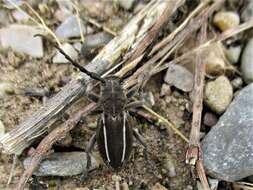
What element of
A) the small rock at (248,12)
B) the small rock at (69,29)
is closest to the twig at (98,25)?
the small rock at (69,29)

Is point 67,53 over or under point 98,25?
under

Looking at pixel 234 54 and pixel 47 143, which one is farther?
pixel 234 54

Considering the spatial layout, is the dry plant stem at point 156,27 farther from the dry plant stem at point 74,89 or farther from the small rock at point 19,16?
the small rock at point 19,16

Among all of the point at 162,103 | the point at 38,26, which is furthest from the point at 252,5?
the point at 38,26

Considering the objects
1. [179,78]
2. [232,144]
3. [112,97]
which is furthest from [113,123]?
[232,144]

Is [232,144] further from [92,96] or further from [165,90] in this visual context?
[92,96]

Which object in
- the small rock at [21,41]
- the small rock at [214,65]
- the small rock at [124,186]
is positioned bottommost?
the small rock at [124,186]
